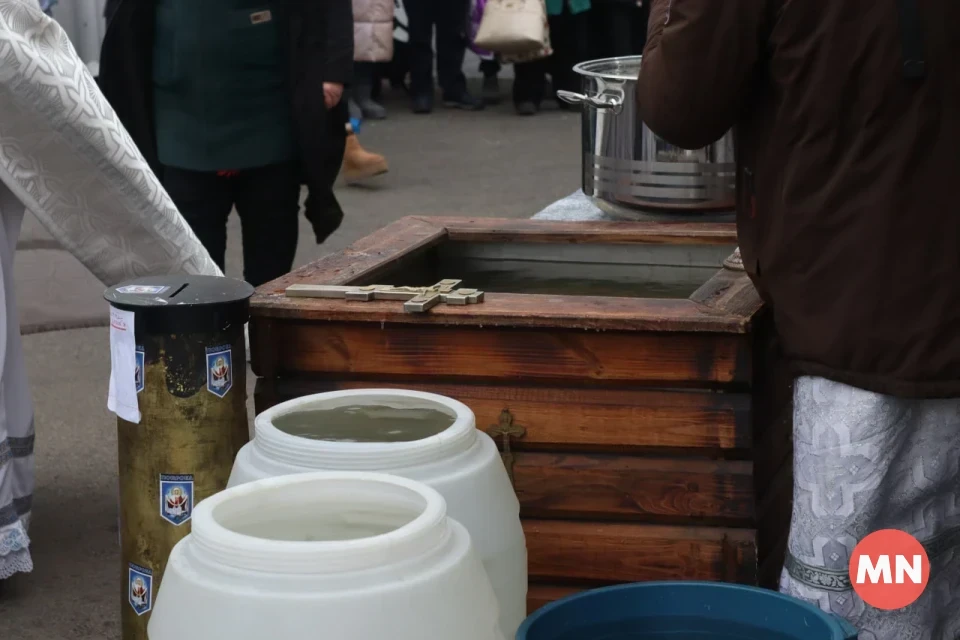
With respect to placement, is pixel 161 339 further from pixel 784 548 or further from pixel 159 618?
pixel 784 548

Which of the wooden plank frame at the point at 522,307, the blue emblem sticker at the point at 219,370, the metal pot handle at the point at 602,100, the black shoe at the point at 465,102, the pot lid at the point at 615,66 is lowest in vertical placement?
the black shoe at the point at 465,102

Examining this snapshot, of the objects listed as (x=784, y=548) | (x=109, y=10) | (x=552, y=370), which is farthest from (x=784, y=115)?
(x=109, y=10)

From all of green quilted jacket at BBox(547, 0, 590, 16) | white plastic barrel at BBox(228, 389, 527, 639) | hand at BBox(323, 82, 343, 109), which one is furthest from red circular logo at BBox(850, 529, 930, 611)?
green quilted jacket at BBox(547, 0, 590, 16)

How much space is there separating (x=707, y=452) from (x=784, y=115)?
1.77 feet

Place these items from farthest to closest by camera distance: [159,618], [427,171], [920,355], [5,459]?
[427,171] < [5,459] < [920,355] < [159,618]

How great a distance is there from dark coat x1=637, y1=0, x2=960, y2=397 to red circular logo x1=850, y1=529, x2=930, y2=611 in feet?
0.77

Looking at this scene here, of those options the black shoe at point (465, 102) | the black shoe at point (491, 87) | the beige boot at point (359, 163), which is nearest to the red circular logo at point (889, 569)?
the beige boot at point (359, 163)

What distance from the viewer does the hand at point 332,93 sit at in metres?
3.87

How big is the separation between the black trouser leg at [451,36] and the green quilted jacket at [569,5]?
610 mm

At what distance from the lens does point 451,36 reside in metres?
9.60

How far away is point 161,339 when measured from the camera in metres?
2.08

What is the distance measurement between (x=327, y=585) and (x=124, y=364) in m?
0.95

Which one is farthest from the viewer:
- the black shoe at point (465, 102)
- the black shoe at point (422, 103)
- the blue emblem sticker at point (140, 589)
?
the black shoe at point (465, 102)

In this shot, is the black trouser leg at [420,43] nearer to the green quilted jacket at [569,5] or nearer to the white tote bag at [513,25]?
the green quilted jacket at [569,5]
